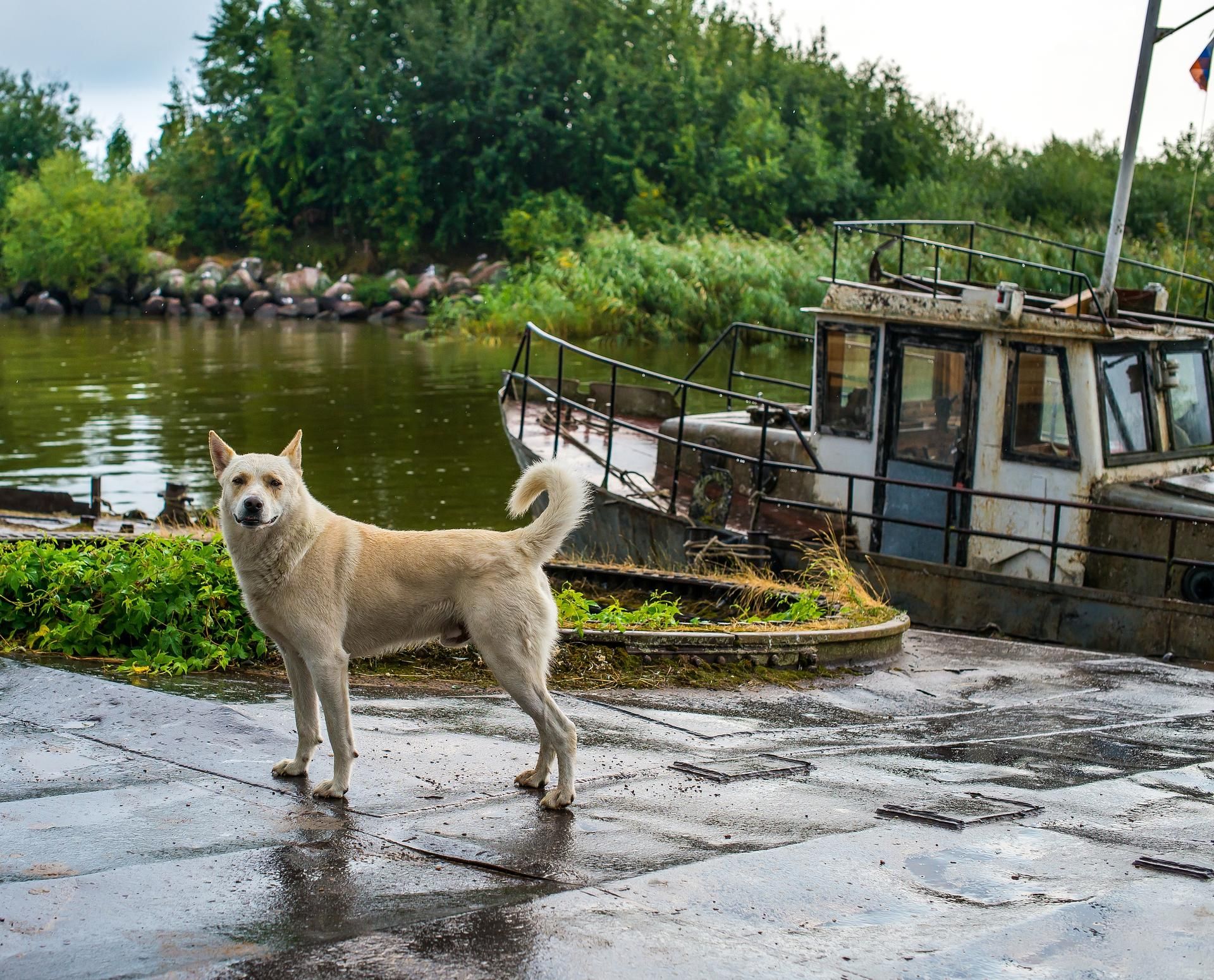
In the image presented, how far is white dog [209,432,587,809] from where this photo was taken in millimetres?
6051

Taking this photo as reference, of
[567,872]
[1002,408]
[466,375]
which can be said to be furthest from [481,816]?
[466,375]

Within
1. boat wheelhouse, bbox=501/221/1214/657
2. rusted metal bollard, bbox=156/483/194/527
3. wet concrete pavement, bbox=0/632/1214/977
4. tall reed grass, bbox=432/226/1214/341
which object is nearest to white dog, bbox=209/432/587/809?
wet concrete pavement, bbox=0/632/1214/977

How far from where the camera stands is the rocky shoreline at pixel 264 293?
59.5 meters

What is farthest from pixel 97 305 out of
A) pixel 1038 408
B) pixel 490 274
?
pixel 1038 408

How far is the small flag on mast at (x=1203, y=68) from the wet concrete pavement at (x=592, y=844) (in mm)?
6776

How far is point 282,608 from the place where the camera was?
6.07 m

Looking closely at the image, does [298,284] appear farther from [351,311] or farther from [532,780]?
[532,780]

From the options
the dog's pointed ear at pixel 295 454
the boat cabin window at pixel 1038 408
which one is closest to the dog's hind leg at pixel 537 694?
the dog's pointed ear at pixel 295 454

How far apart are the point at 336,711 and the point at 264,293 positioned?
57751 mm

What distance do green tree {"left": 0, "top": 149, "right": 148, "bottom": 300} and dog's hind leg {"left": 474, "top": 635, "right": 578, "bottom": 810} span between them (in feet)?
201

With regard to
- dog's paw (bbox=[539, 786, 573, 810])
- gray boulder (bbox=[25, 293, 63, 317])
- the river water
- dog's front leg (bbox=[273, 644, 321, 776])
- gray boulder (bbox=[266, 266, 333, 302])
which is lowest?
the river water

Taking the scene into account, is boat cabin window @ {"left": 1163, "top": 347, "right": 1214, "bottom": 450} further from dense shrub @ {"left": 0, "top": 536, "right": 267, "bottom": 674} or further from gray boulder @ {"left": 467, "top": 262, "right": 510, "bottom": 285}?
gray boulder @ {"left": 467, "top": 262, "right": 510, "bottom": 285}

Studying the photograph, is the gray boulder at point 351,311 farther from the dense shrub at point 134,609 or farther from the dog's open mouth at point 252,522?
the dog's open mouth at point 252,522

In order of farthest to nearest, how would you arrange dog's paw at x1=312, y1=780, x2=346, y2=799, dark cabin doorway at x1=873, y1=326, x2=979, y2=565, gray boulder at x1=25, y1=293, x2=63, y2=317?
1. gray boulder at x1=25, y1=293, x2=63, y2=317
2. dark cabin doorway at x1=873, y1=326, x2=979, y2=565
3. dog's paw at x1=312, y1=780, x2=346, y2=799
